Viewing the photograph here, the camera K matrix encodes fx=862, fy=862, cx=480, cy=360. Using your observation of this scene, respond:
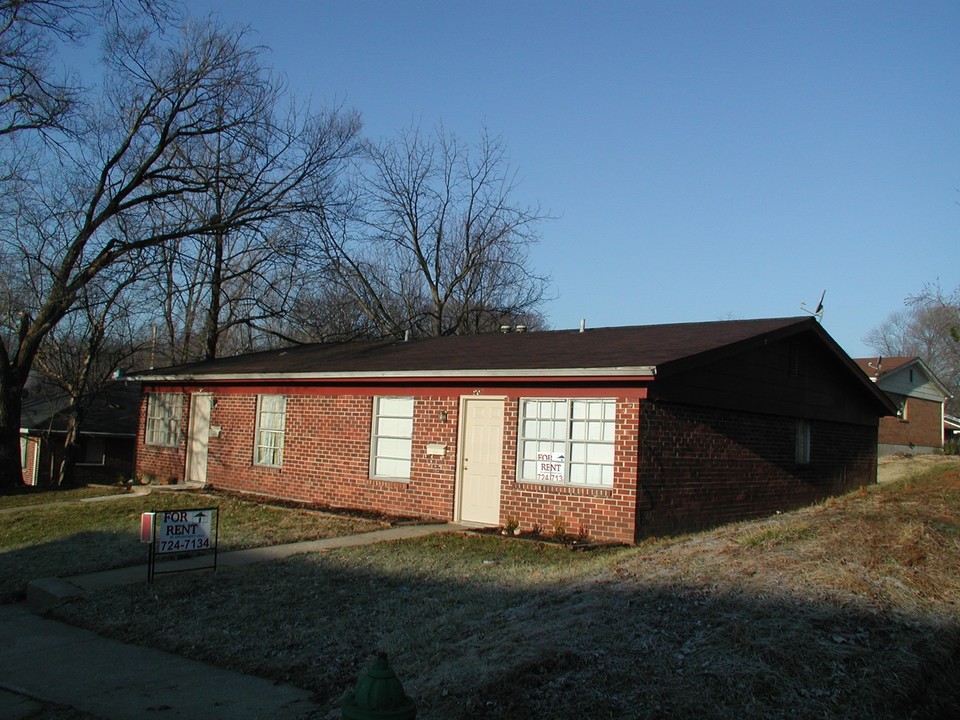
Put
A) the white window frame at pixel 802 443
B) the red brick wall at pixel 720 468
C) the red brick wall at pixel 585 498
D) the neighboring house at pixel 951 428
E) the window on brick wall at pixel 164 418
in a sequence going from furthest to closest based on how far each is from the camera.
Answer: the neighboring house at pixel 951 428 → the window on brick wall at pixel 164 418 → the white window frame at pixel 802 443 → the red brick wall at pixel 720 468 → the red brick wall at pixel 585 498

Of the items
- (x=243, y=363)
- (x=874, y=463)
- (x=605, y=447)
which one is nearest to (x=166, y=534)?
(x=605, y=447)

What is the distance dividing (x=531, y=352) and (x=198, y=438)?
A: 9613 millimetres

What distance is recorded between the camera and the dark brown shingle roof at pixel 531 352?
13.5m

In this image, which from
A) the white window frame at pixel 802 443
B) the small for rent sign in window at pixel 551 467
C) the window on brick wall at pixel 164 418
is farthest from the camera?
the window on brick wall at pixel 164 418

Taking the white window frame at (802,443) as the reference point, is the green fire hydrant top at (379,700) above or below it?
below

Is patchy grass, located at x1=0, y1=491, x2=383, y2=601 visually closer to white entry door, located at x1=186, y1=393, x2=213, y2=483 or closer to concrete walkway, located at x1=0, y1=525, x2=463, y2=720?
white entry door, located at x1=186, y1=393, x2=213, y2=483

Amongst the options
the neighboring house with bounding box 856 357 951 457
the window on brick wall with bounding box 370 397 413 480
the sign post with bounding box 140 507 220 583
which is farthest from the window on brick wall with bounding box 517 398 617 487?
the neighboring house with bounding box 856 357 951 457

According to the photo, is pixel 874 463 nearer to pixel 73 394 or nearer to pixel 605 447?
pixel 605 447

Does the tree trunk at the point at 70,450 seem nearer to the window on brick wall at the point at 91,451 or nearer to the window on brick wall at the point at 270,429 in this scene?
the window on brick wall at the point at 91,451

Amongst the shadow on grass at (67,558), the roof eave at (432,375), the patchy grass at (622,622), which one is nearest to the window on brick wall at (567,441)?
the roof eave at (432,375)

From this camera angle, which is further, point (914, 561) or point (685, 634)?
point (914, 561)

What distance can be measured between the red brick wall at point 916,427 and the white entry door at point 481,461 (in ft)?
86.2

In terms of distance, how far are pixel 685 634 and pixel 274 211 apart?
68.0ft

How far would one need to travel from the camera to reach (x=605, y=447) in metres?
13.1
